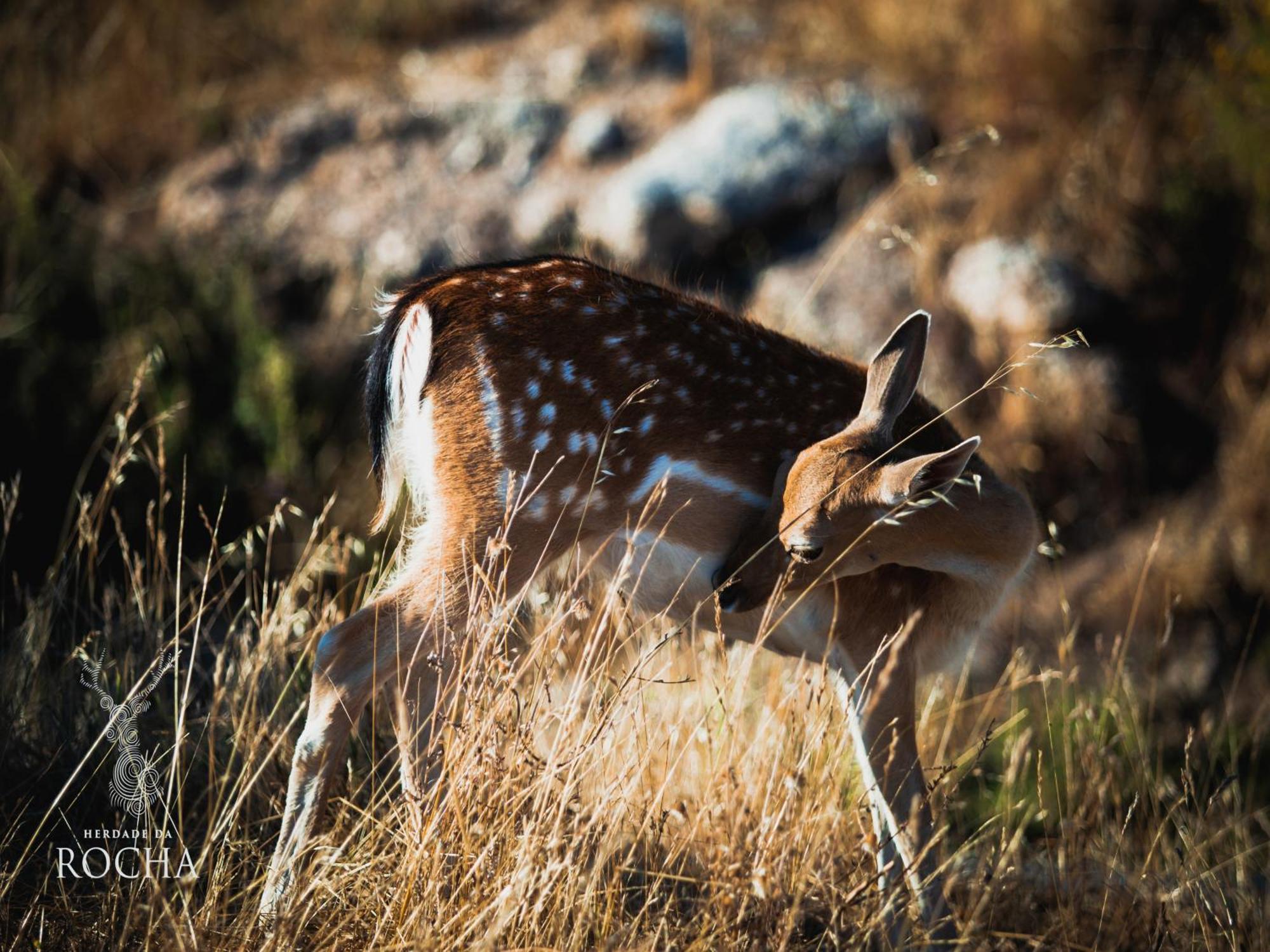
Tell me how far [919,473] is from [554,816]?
123cm

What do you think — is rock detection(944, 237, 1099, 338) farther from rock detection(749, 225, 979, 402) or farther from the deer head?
the deer head

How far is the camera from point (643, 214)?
7801mm

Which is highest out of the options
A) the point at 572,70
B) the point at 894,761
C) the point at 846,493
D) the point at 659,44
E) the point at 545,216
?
the point at 659,44

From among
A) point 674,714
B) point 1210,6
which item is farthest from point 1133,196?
point 674,714

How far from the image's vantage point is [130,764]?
11.6 ft

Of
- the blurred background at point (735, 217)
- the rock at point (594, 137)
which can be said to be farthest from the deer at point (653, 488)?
the rock at point (594, 137)

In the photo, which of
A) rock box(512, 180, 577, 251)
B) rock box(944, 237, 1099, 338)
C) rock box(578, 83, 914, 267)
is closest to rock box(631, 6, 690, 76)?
rock box(578, 83, 914, 267)

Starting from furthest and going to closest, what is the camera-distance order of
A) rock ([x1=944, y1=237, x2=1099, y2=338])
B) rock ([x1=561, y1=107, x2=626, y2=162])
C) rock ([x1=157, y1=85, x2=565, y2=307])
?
1. rock ([x1=561, y1=107, x2=626, y2=162])
2. rock ([x1=157, y1=85, x2=565, y2=307])
3. rock ([x1=944, y1=237, x2=1099, y2=338])

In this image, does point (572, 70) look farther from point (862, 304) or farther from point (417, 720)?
point (417, 720)

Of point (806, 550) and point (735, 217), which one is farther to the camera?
point (735, 217)

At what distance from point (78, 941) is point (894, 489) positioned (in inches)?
85.2

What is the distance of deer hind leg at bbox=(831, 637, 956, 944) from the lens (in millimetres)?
3553

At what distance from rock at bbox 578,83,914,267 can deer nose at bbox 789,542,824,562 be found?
4482 mm

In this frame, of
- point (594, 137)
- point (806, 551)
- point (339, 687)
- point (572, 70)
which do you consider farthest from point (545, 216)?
point (339, 687)
